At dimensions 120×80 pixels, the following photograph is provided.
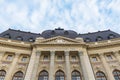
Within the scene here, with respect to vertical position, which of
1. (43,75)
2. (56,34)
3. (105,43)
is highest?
(56,34)

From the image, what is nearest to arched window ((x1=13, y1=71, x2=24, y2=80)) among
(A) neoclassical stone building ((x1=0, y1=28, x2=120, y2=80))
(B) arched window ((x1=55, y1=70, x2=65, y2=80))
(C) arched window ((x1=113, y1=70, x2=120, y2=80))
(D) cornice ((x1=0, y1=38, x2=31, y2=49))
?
(A) neoclassical stone building ((x1=0, y1=28, x2=120, y2=80))

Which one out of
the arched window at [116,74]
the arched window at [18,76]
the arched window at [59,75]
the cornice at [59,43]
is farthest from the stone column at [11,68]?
the arched window at [116,74]

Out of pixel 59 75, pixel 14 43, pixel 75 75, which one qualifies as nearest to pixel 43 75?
pixel 59 75

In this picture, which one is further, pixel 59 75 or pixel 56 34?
pixel 56 34

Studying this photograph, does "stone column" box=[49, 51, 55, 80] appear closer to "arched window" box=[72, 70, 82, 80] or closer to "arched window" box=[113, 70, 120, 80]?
"arched window" box=[72, 70, 82, 80]

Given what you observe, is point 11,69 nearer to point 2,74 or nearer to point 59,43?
point 2,74

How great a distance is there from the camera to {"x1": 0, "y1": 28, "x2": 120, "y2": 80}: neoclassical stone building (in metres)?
28.3

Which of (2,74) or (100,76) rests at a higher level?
(2,74)

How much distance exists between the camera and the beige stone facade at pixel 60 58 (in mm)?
28359

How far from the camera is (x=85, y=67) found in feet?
94.0

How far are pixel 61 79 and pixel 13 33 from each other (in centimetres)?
1805

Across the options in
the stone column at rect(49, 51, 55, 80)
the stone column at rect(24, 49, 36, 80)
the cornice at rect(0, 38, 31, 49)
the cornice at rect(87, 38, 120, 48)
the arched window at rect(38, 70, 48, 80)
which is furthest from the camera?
the cornice at rect(87, 38, 120, 48)

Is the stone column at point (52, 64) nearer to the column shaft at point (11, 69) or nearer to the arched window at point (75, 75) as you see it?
the arched window at point (75, 75)

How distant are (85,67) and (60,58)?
595 centimetres
